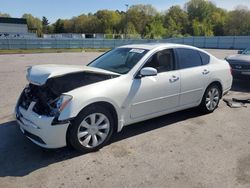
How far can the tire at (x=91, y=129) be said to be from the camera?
12.8 ft

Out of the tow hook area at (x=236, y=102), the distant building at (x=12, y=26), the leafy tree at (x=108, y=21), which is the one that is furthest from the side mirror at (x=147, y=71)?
the leafy tree at (x=108, y=21)

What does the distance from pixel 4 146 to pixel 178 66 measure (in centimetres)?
337

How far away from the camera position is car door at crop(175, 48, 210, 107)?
5.34 metres

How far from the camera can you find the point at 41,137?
372 cm

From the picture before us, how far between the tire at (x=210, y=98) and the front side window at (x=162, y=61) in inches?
48.0

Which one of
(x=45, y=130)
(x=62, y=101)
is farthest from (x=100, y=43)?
(x=45, y=130)

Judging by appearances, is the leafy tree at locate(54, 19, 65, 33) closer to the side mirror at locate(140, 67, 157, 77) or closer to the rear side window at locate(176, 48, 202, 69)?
the rear side window at locate(176, 48, 202, 69)

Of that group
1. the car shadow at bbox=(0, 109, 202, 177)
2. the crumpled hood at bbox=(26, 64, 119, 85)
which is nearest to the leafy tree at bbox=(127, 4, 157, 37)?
the car shadow at bbox=(0, 109, 202, 177)

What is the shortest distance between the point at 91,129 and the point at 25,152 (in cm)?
106

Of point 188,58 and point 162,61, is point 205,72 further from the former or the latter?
point 162,61

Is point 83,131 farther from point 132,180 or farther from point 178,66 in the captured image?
point 178,66

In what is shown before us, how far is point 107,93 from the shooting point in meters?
4.13

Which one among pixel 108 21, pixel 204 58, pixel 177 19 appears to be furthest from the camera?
pixel 108 21

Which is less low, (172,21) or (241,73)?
(172,21)
